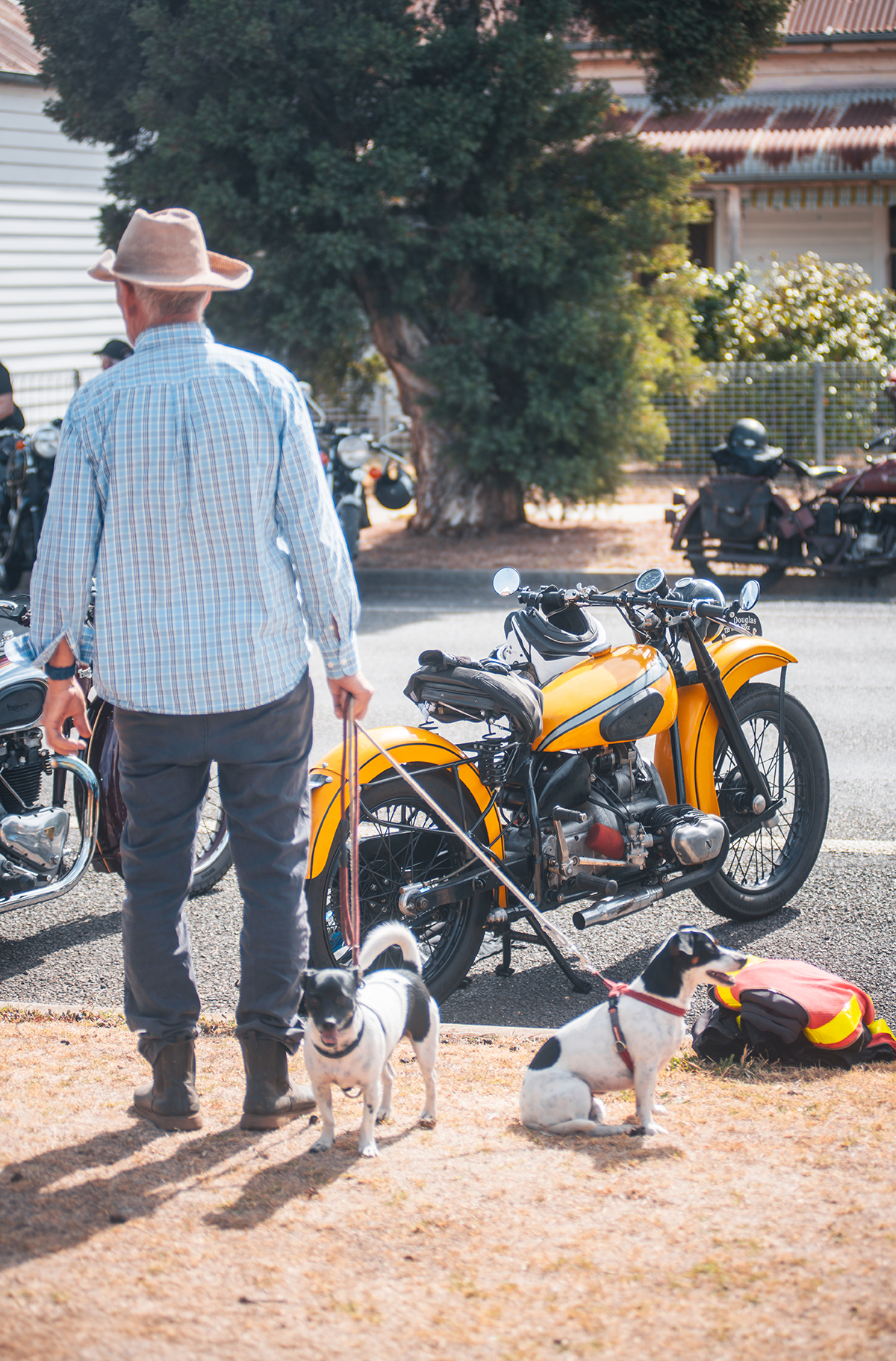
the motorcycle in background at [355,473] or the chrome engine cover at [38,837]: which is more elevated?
the motorcycle in background at [355,473]

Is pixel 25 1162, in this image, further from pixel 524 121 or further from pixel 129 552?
pixel 524 121

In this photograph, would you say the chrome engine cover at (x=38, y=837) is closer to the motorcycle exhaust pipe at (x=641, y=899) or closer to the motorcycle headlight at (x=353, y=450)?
the motorcycle exhaust pipe at (x=641, y=899)

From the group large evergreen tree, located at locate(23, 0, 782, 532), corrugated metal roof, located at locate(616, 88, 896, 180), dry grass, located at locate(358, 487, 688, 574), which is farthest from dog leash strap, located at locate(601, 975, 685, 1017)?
corrugated metal roof, located at locate(616, 88, 896, 180)

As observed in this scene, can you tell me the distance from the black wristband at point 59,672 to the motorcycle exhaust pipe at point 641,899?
1743 millimetres

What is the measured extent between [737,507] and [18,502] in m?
6.25

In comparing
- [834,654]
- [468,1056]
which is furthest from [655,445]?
[468,1056]

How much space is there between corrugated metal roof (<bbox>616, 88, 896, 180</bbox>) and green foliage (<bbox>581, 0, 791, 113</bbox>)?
6812 millimetres

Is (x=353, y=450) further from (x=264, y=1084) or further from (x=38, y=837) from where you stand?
(x=264, y=1084)

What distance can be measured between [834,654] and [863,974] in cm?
479

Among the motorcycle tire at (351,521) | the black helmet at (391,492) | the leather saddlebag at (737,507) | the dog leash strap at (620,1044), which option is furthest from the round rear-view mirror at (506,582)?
the black helmet at (391,492)

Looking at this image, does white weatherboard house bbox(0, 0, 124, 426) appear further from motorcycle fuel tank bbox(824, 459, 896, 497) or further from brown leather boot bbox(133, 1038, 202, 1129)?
brown leather boot bbox(133, 1038, 202, 1129)

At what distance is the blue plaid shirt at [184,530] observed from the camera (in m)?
2.76

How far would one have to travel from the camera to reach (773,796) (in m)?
4.66

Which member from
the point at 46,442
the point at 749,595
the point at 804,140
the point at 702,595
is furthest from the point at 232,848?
the point at 804,140
